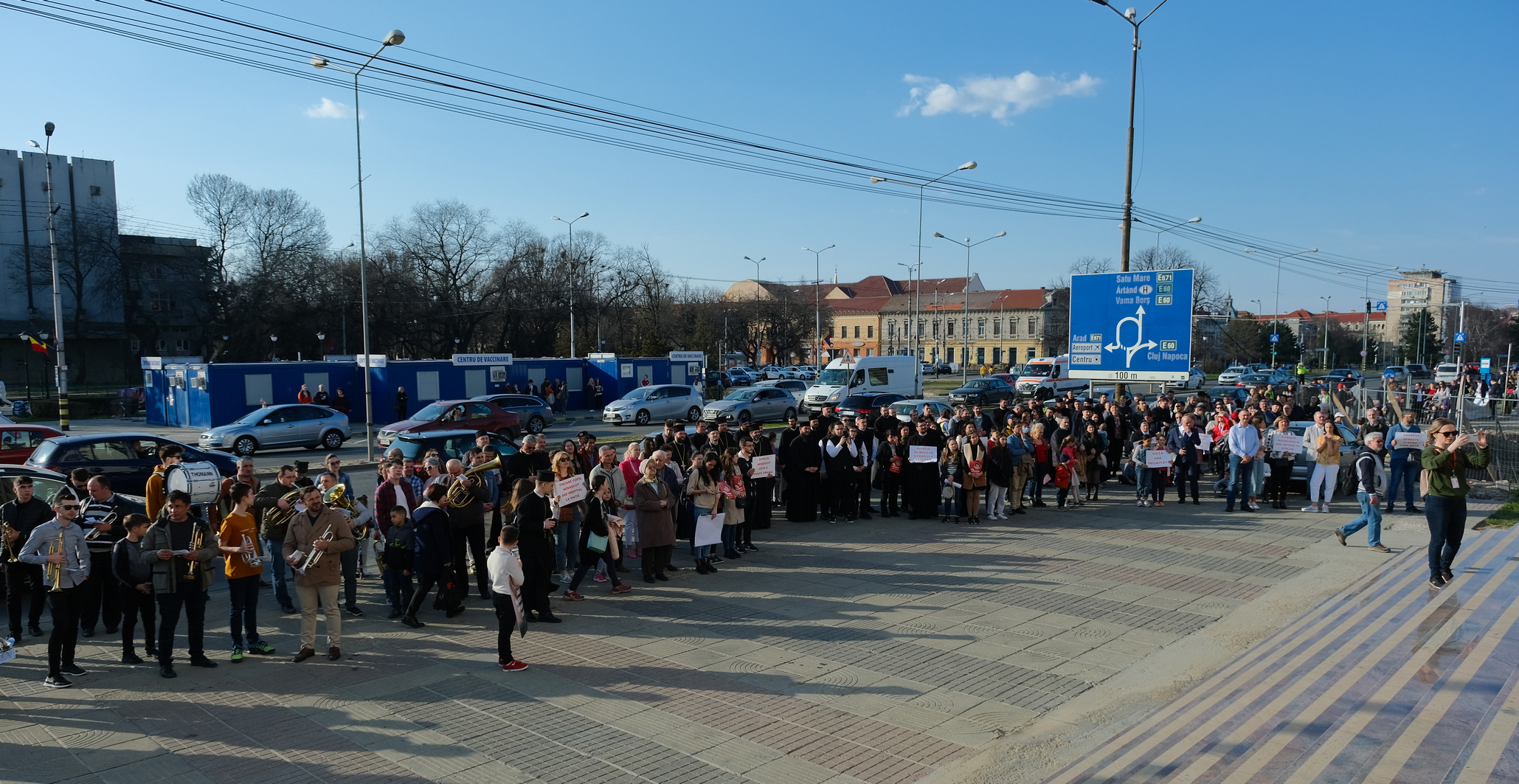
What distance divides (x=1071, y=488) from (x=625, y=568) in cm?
937

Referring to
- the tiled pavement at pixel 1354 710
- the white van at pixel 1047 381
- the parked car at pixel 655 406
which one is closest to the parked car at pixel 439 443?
the tiled pavement at pixel 1354 710

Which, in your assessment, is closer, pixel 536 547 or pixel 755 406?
pixel 536 547

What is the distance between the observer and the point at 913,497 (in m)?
15.7

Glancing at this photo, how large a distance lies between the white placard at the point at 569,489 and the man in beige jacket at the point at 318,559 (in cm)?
232

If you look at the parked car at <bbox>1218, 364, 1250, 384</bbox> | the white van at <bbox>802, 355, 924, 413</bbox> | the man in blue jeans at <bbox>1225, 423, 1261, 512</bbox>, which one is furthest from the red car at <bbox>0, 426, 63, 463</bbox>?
the parked car at <bbox>1218, 364, 1250, 384</bbox>

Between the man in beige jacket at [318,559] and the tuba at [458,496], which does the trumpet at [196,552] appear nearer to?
the man in beige jacket at [318,559]

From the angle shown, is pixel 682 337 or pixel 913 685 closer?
pixel 913 685

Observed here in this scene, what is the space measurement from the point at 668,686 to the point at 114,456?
14.4 meters

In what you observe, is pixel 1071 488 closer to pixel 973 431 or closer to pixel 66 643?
pixel 973 431

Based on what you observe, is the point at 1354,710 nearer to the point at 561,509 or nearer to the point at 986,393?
the point at 561,509

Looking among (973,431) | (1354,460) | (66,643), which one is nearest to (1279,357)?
(1354,460)

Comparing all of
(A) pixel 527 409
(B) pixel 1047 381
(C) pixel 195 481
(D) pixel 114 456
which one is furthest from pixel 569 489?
(B) pixel 1047 381

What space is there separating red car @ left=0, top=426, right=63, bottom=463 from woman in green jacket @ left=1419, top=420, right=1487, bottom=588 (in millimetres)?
22597

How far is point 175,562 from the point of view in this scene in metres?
7.55
